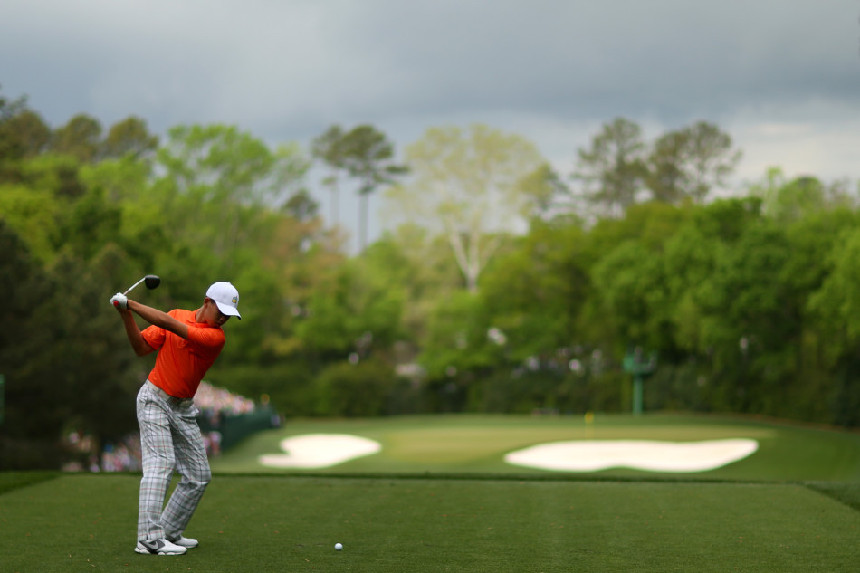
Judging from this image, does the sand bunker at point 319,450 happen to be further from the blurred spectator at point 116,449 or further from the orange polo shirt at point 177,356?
the orange polo shirt at point 177,356

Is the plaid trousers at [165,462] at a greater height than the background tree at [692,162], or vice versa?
the background tree at [692,162]

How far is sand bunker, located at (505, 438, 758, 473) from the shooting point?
26.0 metres

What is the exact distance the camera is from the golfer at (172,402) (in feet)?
25.1

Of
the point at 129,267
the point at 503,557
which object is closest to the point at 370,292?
the point at 129,267

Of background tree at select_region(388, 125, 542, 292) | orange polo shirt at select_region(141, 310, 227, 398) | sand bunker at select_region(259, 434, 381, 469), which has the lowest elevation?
sand bunker at select_region(259, 434, 381, 469)

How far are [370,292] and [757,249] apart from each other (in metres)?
25.2

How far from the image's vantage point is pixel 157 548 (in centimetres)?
749

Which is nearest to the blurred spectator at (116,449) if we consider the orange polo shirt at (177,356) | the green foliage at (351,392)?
the orange polo shirt at (177,356)

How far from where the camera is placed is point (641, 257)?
42938 millimetres

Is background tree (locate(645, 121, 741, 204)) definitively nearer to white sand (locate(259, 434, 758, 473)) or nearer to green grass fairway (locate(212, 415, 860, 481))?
green grass fairway (locate(212, 415, 860, 481))

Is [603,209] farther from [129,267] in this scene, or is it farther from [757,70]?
[129,267]

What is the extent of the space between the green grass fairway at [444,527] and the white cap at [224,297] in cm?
172

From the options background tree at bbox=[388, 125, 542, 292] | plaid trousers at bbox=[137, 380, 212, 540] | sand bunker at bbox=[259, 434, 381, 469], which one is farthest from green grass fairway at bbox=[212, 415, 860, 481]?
background tree at bbox=[388, 125, 542, 292]

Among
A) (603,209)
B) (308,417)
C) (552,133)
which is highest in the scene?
(552,133)
